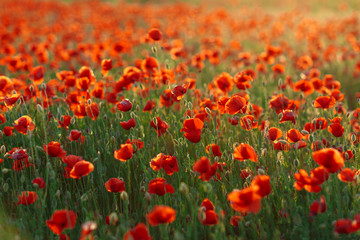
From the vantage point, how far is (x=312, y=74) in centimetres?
348

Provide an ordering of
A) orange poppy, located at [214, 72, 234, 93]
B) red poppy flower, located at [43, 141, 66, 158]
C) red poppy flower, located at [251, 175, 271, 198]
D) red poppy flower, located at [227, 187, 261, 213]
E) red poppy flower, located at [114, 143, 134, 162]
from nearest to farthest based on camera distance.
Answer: red poppy flower, located at [227, 187, 261, 213]
red poppy flower, located at [251, 175, 271, 198]
red poppy flower, located at [114, 143, 134, 162]
red poppy flower, located at [43, 141, 66, 158]
orange poppy, located at [214, 72, 234, 93]

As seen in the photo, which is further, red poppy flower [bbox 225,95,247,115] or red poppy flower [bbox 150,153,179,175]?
red poppy flower [bbox 225,95,247,115]

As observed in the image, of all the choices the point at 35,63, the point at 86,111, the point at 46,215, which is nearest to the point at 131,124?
the point at 86,111

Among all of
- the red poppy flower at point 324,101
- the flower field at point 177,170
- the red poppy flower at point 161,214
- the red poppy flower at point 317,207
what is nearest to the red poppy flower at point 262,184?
the flower field at point 177,170

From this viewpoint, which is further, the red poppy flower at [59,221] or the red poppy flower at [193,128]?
the red poppy flower at [193,128]

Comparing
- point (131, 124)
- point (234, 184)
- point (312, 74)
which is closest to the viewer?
point (234, 184)

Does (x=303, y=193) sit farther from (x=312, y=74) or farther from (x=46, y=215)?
(x=312, y=74)

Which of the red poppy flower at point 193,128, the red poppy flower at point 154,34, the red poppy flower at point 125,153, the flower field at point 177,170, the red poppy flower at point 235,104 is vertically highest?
the red poppy flower at point 154,34

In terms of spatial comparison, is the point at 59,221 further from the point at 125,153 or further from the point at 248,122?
the point at 248,122

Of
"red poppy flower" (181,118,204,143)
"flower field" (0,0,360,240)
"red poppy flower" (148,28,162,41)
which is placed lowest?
"flower field" (0,0,360,240)

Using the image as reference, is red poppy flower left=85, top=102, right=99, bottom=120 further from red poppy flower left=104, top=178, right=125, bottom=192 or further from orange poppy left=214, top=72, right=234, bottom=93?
orange poppy left=214, top=72, right=234, bottom=93

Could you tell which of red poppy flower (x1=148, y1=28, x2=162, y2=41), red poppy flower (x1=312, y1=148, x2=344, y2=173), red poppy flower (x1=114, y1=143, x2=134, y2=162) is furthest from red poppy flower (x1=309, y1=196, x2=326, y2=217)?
red poppy flower (x1=148, y1=28, x2=162, y2=41)

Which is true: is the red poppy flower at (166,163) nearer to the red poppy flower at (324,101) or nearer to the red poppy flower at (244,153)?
the red poppy flower at (244,153)

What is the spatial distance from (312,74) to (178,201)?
2.06 meters
